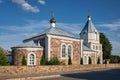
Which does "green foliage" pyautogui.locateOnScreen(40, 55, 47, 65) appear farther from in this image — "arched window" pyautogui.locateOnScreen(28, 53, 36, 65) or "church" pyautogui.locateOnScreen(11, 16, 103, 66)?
"arched window" pyautogui.locateOnScreen(28, 53, 36, 65)

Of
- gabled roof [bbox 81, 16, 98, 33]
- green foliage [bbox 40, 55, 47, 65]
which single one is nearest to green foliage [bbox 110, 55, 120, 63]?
gabled roof [bbox 81, 16, 98, 33]

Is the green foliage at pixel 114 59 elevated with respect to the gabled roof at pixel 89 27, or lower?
lower

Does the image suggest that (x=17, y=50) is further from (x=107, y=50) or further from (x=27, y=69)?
(x=107, y=50)

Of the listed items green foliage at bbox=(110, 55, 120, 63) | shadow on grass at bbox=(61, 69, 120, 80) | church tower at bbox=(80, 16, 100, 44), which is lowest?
shadow on grass at bbox=(61, 69, 120, 80)

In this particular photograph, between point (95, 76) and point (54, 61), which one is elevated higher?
point (54, 61)

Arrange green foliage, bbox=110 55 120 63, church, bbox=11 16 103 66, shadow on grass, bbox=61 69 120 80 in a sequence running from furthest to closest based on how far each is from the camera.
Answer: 1. green foliage, bbox=110 55 120 63
2. church, bbox=11 16 103 66
3. shadow on grass, bbox=61 69 120 80

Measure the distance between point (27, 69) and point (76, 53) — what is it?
1794 cm

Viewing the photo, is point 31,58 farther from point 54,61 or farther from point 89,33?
point 89,33

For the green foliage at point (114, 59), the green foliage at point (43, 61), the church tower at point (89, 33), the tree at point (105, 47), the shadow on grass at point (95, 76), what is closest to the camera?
the shadow on grass at point (95, 76)

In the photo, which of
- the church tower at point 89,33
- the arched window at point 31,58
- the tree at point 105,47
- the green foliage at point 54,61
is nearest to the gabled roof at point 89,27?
the church tower at point 89,33

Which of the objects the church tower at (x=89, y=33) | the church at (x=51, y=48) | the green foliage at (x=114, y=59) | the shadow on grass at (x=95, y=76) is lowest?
Answer: the shadow on grass at (x=95, y=76)

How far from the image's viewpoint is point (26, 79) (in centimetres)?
1912

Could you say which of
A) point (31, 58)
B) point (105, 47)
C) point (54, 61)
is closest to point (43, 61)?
point (54, 61)

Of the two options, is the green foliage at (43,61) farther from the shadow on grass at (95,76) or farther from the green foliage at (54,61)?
the shadow on grass at (95,76)
